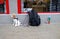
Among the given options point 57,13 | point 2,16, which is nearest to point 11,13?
point 2,16

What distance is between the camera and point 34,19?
5.80 meters

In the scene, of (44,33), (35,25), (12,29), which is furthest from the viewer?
(35,25)

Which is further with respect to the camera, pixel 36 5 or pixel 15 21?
pixel 36 5

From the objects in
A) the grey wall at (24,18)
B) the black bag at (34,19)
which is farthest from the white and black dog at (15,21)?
the black bag at (34,19)

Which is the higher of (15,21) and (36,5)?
(36,5)

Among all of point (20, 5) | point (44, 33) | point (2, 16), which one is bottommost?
point (44, 33)

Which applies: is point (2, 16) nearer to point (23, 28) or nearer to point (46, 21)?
point (23, 28)

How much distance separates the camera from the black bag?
5777 mm

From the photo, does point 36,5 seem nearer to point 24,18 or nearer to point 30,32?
point 24,18

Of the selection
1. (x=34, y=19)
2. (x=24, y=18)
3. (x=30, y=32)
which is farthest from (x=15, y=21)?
(x=30, y=32)

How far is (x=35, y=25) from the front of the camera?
579 cm

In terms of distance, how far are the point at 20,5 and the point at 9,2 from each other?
451 mm

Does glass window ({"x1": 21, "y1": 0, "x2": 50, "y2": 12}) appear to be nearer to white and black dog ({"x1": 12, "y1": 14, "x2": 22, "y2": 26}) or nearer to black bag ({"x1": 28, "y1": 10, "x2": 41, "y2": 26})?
black bag ({"x1": 28, "y1": 10, "x2": 41, "y2": 26})

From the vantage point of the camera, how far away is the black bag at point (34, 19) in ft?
19.0
